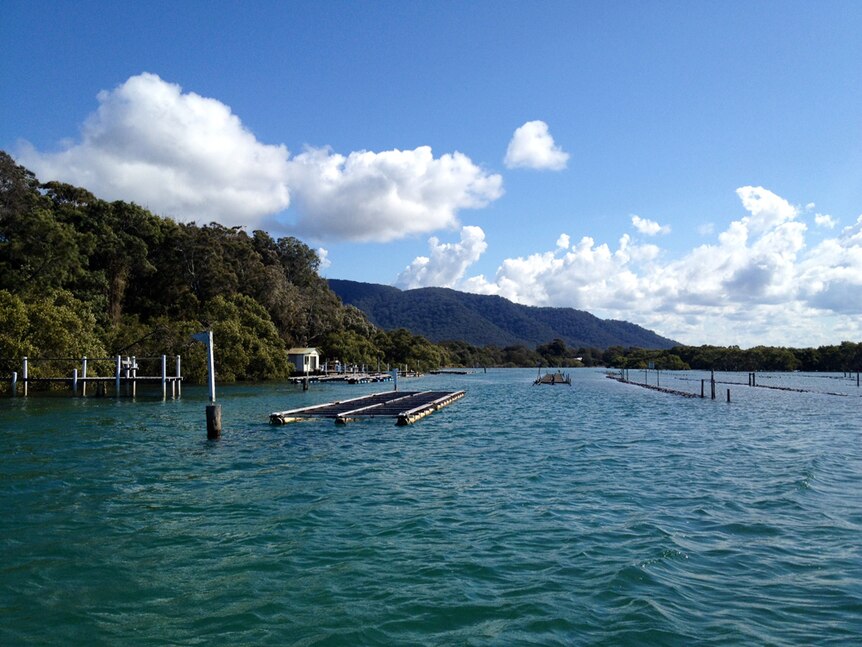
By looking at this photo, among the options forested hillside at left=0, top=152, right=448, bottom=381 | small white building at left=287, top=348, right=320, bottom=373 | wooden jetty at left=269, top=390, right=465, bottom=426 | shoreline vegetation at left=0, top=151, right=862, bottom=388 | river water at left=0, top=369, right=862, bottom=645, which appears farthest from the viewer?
small white building at left=287, top=348, right=320, bottom=373

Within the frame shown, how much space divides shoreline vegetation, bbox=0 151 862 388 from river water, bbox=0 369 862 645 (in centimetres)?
2563

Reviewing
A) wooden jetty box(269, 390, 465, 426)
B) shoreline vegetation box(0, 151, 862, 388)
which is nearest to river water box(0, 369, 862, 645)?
wooden jetty box(269, 390, 465, 426)

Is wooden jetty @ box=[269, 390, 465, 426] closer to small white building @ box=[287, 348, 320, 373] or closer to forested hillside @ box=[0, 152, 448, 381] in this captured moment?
forested hillside @ box=[0, 152, 448, 381]

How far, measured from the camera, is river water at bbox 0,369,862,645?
662cm

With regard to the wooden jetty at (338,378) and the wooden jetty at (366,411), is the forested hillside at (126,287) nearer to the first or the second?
the wooden jetty at (338,378)

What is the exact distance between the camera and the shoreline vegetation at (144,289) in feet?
139

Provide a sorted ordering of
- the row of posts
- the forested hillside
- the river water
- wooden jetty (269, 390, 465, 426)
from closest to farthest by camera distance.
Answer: the river water
wooden jetty (269, 390, 465, 426)
the row of posts
the forested hillside

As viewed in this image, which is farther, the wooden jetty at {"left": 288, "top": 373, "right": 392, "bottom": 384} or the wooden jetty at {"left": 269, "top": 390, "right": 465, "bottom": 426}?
the wooden jetty at {"left": 288, "top": 373, "right": 392, "bottom": 384}

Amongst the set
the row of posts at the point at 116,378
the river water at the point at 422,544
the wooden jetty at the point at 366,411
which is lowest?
the river water at the point at 422,544

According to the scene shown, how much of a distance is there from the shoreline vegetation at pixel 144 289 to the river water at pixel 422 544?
2563 cm

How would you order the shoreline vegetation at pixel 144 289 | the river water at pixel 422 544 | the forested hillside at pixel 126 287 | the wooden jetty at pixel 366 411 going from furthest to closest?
the shoreline vegetation at pixel 144 289, the forested hillside at pixel 126 287, the wooden jetty at pixel 366 411, the river water at pixel 422 544

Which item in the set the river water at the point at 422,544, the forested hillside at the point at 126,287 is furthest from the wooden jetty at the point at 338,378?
the river water at the point at 422,544

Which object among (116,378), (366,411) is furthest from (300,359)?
(366,411)

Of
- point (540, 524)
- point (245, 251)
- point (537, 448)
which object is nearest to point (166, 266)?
point (245, 251)
